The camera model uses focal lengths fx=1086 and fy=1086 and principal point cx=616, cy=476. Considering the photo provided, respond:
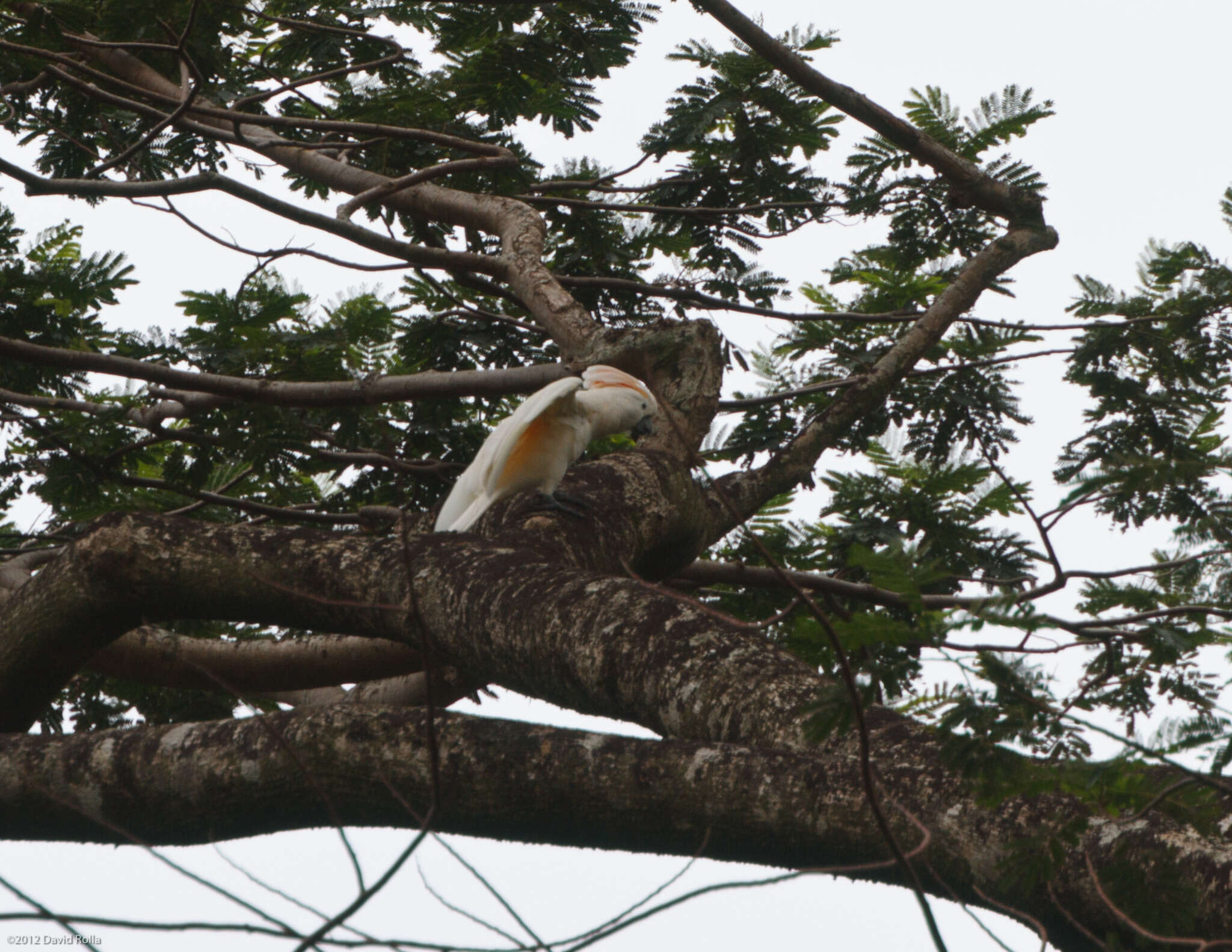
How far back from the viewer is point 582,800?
5.96ft

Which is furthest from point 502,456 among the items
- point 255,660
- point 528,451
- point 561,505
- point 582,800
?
point 582,800

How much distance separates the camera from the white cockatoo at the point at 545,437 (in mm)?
3666

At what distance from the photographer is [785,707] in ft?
6.42

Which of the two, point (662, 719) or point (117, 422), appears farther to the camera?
point (117, 422)

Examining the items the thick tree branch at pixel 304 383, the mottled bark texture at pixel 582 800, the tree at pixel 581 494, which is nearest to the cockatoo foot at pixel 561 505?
the tree at pixel 581 494

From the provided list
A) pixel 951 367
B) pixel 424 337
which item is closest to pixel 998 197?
pixel 951 367

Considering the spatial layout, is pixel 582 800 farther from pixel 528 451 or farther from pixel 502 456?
pixel 528 451

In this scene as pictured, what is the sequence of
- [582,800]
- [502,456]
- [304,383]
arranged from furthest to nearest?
[304,383] → [502,456] → [582,800]

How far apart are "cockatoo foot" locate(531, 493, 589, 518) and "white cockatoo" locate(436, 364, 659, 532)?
0.11m

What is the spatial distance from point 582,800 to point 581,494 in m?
1.64

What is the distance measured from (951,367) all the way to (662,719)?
9.67 feet

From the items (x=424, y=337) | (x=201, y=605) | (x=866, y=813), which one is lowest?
(x=866, y=813)

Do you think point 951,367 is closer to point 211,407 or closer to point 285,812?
point 211,407

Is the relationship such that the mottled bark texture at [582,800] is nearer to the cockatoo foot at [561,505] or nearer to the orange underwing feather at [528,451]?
the cockatoo foot at [561,505]
